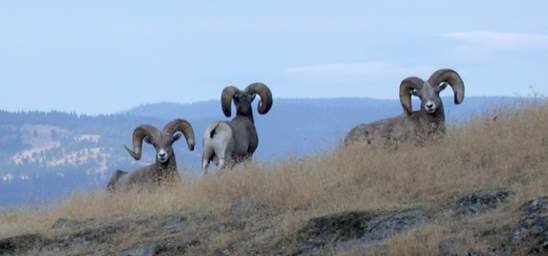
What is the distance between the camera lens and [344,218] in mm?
15734

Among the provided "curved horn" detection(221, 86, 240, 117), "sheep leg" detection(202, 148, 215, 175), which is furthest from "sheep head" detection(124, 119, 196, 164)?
"curved horn" detection(221, 86, 240, 117)

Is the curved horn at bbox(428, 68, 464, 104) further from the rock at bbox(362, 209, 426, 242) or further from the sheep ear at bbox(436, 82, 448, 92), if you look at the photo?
the rock at bbox(362, 209, 426, 242)

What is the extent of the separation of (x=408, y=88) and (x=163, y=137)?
14.8 feet

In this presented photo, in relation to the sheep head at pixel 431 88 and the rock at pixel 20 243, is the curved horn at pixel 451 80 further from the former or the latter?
the rock at pixel 20 243

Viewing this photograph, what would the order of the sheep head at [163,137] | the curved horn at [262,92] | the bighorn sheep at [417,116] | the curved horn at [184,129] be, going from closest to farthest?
the bighorn sheep at [417,116] → the sheep head at [163,137] → the curved horn at [184,129] → the curved horn at [262,92]

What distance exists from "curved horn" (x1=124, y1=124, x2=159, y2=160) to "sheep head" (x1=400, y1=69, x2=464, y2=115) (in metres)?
4.59

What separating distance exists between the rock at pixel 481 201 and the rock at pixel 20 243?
528 centimetres

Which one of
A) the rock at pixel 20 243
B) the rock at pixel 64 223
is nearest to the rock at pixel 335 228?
the rock at pixel 20 243

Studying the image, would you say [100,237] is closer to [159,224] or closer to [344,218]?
[159,224]

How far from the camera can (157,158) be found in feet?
77.9

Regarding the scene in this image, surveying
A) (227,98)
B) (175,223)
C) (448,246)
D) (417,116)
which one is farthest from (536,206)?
(227,98)

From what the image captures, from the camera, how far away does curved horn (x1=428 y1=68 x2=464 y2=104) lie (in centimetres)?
2214

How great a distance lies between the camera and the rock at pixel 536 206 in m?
14.4

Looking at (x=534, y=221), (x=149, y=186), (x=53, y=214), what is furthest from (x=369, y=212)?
(x=149, y=186)
